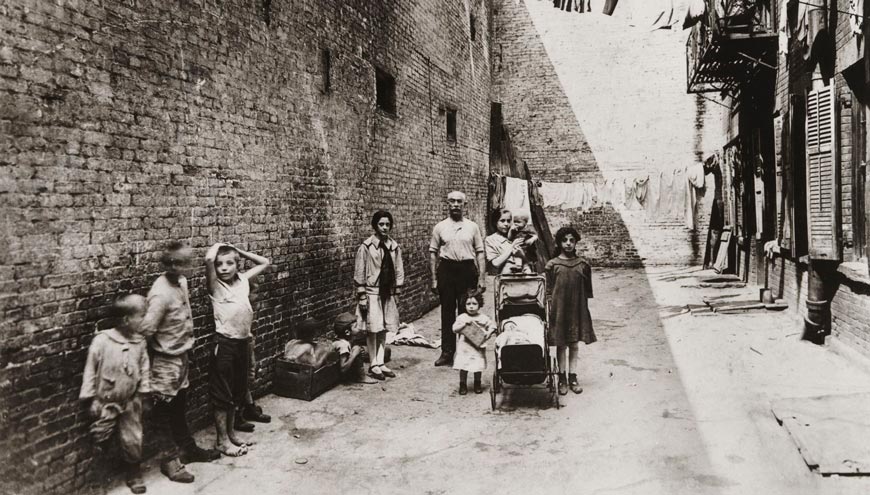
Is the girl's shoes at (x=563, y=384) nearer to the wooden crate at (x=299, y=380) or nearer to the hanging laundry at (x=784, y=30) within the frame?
the wooden crate at (x=299, y=380)

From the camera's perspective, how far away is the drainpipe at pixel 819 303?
7.54 meters

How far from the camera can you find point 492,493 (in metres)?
3.93

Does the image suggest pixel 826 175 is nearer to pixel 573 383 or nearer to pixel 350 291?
pixel 573 383

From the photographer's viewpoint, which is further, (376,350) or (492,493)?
(376,350)

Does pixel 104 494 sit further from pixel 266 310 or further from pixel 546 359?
pixel 546 359

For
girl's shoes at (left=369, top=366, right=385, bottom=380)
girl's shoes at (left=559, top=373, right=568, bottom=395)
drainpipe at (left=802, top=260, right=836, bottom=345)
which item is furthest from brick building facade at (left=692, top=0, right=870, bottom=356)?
girl's shoes at (left=369, top=366, right=385, bottom=380)

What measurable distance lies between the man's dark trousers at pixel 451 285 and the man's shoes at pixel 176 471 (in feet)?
11.8

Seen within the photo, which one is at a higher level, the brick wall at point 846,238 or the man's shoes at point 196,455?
the brick wall at point 846,238

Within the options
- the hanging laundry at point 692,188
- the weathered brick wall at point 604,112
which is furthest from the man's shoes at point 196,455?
the weathered brick wall at point 604,112

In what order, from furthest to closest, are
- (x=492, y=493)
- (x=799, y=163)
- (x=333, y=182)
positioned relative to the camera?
(x=799, y=163) → (x=333, y=182) → (x=492, y=493)

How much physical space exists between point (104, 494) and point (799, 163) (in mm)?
9142

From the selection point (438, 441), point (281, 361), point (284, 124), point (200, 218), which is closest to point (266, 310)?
point (281, 361)

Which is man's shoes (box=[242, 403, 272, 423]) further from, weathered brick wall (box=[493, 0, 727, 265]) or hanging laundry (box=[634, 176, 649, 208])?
weathered brick wall (box=[493, 0, 727, 265])

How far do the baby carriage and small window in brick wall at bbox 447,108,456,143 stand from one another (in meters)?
6.96
